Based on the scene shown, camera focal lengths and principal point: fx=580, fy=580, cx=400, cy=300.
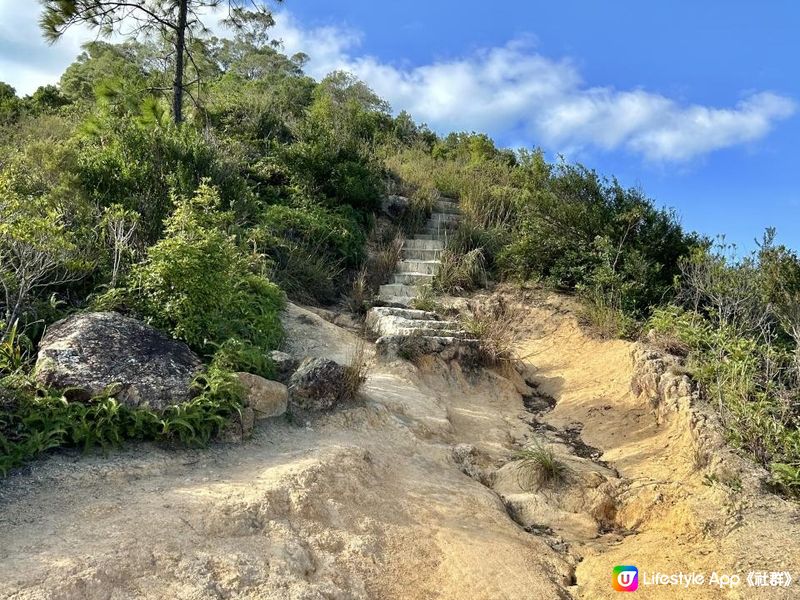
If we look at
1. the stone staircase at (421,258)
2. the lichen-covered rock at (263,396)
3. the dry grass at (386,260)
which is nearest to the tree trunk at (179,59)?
the dry grass at (386,260)

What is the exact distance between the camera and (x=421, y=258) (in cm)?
1084

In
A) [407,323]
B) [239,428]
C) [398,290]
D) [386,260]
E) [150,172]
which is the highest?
[150,172]

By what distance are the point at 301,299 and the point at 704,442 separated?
18.4 ft

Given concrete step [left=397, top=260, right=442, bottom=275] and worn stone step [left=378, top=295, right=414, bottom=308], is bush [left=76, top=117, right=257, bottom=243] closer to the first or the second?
worn stone step [left=378, top=295, right=414, bottom=308]

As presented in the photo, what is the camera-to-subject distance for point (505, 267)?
33.4 feet

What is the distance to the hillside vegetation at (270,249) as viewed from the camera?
14.2 feet

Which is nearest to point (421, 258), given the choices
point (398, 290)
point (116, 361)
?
point (398, 290)

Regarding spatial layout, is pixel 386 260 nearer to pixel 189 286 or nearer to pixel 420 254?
pixel 420 254

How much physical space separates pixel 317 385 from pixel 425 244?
667cm

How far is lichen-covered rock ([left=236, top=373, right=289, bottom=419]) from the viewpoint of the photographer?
4.39 meters

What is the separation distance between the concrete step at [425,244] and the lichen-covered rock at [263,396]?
22.3ft

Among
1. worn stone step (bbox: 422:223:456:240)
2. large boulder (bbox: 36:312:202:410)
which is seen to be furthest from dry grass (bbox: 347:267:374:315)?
large boulder (bbox: 36:312:202:410)

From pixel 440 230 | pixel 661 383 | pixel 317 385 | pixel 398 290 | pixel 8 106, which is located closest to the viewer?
pixel 317 385

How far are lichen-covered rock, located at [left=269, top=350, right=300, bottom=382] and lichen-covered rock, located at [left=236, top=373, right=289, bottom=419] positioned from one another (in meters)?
0.43
